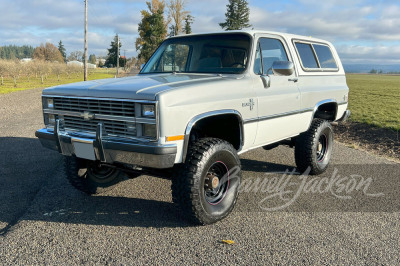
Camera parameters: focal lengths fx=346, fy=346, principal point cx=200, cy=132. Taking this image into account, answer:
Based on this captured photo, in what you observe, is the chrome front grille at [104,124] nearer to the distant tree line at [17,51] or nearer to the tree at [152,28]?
the tree at [152,28]

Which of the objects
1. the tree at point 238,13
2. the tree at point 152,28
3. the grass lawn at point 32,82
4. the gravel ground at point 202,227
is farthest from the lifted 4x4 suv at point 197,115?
the tree at point 238,13

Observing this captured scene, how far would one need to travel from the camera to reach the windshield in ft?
14.7

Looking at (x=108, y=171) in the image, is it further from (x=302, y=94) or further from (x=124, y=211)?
(x=302, y=94)

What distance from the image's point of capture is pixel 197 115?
137 inches

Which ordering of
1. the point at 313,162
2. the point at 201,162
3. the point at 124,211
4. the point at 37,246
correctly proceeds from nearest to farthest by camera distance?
the point at 37,246 < the point at 201,162 < the point at 124,211 < the point at 313,162

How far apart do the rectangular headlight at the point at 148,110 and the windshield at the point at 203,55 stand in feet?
4.98

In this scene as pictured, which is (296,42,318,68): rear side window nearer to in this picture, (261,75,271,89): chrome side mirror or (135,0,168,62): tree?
(261,75,271,89): chrome side mirror

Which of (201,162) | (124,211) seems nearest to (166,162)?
(201,162)

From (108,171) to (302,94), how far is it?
2.98 m

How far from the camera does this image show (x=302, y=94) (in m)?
5.04

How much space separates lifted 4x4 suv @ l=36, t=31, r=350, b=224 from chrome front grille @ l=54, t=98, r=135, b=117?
1cm

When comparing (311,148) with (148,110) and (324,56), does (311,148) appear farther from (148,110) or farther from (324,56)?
(148,110)

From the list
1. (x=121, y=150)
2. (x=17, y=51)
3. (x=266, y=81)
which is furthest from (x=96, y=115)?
(x=17, y=51)

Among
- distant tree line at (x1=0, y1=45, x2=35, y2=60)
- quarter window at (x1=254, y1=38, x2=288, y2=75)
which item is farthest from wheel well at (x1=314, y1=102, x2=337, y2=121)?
distant tree line at (x1=0, y1=45, x2=35, y2=60)
